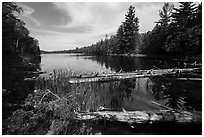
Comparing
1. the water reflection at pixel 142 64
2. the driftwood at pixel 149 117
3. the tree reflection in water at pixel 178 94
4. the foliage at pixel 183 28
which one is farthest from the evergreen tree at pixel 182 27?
the driftwood at pixel 149 117

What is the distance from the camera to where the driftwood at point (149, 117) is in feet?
18.4

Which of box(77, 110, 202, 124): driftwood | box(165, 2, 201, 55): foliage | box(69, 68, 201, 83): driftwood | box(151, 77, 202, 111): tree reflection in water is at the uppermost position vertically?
box(165, 2, 201, 55): foliage

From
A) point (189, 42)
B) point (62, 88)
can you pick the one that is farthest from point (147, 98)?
point (189, 42)

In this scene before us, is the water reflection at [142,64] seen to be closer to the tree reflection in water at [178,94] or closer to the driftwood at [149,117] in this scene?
the tree reflection in water at [178,94]

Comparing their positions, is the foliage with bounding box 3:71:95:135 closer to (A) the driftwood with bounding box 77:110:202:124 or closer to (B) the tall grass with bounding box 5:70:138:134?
(B) the tall grass with bounding box 5:70:138:134

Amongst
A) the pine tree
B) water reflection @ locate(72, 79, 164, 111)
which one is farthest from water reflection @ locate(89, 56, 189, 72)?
the pine tree

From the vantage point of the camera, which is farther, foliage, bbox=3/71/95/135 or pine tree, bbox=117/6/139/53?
pine tree, bbox=117/6/139/53

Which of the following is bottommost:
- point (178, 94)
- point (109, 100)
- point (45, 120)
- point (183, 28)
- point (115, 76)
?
point (178, 94)

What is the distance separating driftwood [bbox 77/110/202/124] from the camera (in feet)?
18.4

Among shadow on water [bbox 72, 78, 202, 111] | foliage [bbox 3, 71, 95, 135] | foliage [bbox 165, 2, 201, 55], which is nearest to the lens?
foliage [bbox 3, 71, 95, 135]

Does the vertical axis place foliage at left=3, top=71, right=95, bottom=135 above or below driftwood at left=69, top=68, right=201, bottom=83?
below

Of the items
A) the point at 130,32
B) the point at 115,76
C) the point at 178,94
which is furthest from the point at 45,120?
the point at 130,32

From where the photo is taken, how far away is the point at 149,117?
575cm

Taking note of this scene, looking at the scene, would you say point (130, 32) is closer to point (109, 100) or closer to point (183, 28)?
point (183, 28)
